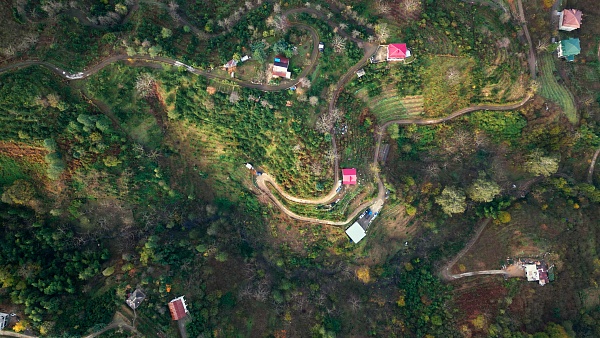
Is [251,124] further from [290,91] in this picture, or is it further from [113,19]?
[113,19]

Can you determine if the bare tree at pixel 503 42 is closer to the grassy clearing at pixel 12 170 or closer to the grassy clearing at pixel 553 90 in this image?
the grassy clearing at pixel 553 90

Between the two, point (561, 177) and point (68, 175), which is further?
point (561, 177)

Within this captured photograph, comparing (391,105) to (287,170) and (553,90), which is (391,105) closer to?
(287,170)

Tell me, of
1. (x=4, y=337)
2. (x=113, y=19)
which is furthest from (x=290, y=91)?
(x=4, y=337)

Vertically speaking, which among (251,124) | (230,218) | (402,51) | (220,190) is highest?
(402,51)

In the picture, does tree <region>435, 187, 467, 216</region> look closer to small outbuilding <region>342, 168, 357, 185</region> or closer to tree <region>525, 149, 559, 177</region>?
tree <region>525, 149, 559, 177</region>

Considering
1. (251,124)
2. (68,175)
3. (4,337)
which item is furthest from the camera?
(251,124)
